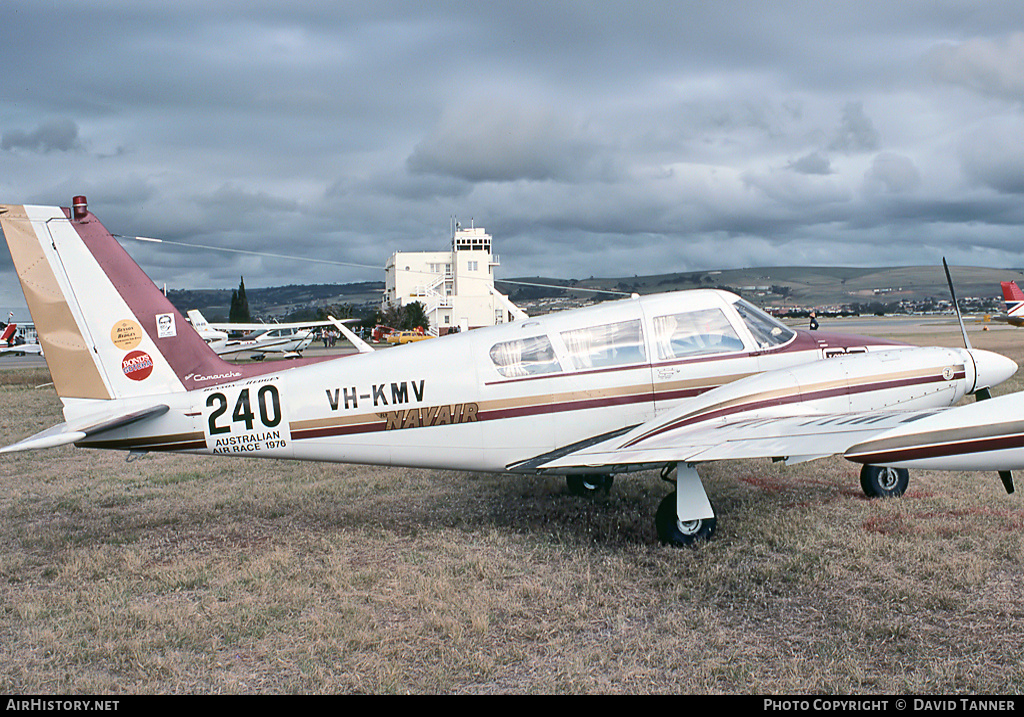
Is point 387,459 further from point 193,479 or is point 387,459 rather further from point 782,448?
point 193,479

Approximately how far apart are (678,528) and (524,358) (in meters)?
2.31

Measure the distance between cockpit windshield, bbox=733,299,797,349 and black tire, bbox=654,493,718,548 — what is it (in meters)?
2.21

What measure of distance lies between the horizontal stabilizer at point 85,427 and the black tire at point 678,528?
527 centimetres

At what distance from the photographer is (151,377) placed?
8.05 meters

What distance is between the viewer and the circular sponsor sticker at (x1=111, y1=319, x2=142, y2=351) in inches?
316

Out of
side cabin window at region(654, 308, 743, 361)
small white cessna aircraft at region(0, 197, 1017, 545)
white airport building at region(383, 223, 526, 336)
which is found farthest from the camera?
white airport building at region(383, 223, 526, 336)

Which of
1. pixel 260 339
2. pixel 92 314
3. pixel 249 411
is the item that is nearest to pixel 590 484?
pixel 249 411

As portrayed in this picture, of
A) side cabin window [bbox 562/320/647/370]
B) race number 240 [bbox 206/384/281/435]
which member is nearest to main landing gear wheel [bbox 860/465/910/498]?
side cabin window [bbox 562/320/647/370]

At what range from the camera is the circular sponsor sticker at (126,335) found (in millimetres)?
8027

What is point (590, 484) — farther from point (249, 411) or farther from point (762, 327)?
point (249, 411)

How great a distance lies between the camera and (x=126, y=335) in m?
8.05

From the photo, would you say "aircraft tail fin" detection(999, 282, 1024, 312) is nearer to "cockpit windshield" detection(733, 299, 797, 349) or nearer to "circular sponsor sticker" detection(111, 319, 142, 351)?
"cockpit windshield" detection(733, 299, 797, 349)

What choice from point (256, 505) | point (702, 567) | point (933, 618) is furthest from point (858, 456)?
point (256, 505)

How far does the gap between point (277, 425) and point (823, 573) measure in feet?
17.8
